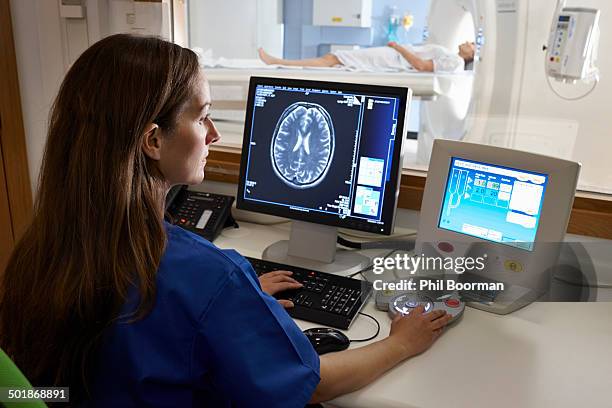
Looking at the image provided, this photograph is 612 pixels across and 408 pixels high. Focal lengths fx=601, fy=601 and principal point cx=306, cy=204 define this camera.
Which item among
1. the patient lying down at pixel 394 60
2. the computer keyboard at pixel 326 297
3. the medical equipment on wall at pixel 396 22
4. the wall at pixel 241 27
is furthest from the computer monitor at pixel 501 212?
the medical equipment on wall at pixel 396 22

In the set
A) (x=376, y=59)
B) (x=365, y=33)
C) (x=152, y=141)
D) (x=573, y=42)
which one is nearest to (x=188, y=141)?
(x=152, y=141)

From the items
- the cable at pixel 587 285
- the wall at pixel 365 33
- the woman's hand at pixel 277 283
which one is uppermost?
the wall at pixel 365 33

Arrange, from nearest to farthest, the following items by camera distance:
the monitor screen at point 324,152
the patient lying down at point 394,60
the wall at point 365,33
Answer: the monitor screen at point 324,152 → the patient lying down at point 394,60 → the wall at point 365,33

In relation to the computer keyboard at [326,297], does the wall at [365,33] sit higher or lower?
higher

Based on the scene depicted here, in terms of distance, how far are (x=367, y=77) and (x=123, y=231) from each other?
2075 mm

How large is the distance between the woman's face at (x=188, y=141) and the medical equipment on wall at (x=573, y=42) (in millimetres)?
1235

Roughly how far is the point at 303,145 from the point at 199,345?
2.33ft

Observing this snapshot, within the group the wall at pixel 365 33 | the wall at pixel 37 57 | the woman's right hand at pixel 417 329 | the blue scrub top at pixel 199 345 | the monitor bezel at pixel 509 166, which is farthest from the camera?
the wall at pixel 365 33

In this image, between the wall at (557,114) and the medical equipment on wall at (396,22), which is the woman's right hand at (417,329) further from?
the medical equipment on wall at (396,22)

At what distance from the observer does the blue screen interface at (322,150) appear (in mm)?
1363

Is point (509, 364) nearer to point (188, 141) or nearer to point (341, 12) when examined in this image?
point (188, 141)

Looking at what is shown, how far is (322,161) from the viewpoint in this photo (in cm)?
142

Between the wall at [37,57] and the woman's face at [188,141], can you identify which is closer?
the woman's face at [188,141]

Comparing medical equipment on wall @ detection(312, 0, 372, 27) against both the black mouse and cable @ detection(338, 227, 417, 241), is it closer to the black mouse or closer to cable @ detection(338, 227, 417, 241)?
cable @ detection(338, 227, 417, 241)
